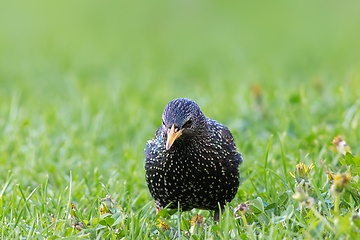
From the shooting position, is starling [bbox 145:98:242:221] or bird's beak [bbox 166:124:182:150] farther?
starling [bbox 145:98:242:221]

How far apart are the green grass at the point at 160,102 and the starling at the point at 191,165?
17cm

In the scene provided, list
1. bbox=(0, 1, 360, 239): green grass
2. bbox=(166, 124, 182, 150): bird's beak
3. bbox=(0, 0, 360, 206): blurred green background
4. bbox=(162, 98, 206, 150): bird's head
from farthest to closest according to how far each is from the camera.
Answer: bbox=(0, 0, 360, 206): blurred green background
bbox=(0, 1, 360, 239): green grass
bbox=(162, 98, 206, 150): bird's head
bbox=(166, 124, 182, 150): bird's beak

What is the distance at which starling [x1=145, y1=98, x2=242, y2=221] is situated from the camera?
3406 millimetres

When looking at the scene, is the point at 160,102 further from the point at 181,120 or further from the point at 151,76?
the point at 181,120

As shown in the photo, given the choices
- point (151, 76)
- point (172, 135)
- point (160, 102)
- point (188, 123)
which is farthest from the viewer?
point (151, 76)

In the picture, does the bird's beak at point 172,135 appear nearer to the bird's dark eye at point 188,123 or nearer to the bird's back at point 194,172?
the bird's dark eye at point 188,123

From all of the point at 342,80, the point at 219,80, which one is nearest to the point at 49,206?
the point at 219,80

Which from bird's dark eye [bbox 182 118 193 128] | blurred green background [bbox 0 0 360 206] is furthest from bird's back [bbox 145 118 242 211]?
blurred green background [bbox 0 0 360 206]

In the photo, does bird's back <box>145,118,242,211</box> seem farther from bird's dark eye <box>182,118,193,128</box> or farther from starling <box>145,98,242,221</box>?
bird's dark eye <box>182,118,193,128</box>

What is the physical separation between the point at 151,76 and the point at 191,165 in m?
4.68

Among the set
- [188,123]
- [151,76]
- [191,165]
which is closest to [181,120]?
[188,123]

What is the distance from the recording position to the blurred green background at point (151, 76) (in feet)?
17.3

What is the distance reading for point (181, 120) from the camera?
129 inches

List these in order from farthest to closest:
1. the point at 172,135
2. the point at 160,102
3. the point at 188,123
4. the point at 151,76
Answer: the point at 151,76, the point at 160,102, the point at 188,123, the point at 172,135
